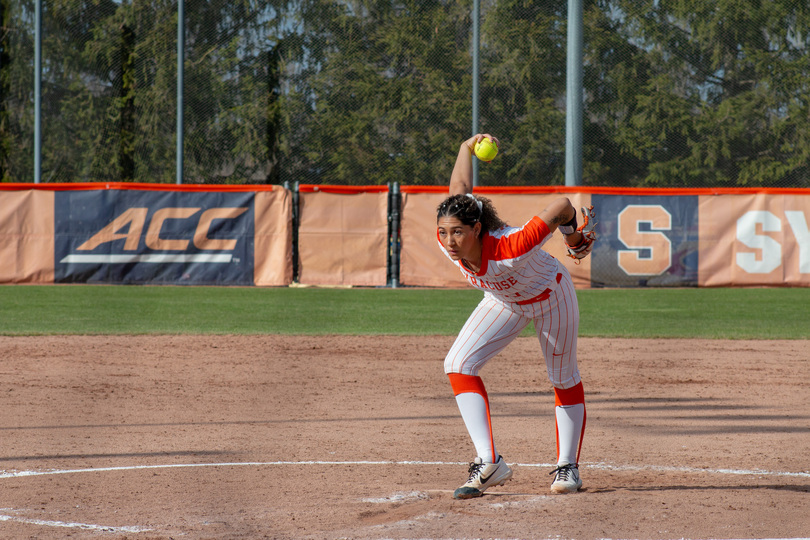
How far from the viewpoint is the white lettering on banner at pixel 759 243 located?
13.8 metres

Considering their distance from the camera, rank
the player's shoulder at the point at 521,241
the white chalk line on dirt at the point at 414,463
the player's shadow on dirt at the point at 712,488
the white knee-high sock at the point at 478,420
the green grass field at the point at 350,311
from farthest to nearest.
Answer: the green grass field at the point at 350,311
the white chalk line on dirt at the point at 414,463
the player's shadow on dirt at the point at 712,488
the white knee-high sock at the point at 478,420
the player's shoulder at the point at 521,241

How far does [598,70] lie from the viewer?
2047 cm

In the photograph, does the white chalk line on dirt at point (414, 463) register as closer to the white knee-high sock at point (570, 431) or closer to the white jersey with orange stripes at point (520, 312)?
the white knee-high sock at point (570, 431)

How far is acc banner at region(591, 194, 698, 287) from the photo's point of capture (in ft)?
46.0

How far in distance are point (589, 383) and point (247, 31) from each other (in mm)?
15696

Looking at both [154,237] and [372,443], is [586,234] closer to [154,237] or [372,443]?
[372,443]

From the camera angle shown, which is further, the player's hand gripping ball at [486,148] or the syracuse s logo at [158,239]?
the syracuse s logo at [158,239]

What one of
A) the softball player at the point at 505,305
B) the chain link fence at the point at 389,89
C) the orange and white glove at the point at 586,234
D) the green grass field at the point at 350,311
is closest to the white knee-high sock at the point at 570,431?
the softball player at the point at 505,305

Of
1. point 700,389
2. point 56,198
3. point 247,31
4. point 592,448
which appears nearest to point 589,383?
point 700,389

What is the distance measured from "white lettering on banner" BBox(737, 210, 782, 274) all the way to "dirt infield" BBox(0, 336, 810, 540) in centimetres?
542

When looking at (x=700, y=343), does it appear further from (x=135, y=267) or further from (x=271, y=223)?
(x=135, y=267)

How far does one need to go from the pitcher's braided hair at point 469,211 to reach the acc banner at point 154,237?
10896 millimetres

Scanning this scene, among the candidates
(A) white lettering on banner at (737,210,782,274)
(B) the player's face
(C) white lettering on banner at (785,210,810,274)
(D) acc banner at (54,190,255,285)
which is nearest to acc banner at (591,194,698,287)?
(A) white lettering on banner at (737,210,782,274)

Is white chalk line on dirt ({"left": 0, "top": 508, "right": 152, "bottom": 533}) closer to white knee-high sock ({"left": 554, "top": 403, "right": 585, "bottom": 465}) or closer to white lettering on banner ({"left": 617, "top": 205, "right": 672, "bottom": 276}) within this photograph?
white knee-high sock ({"left": 554, "top": 403, "right": 585, "bottom": 465})
